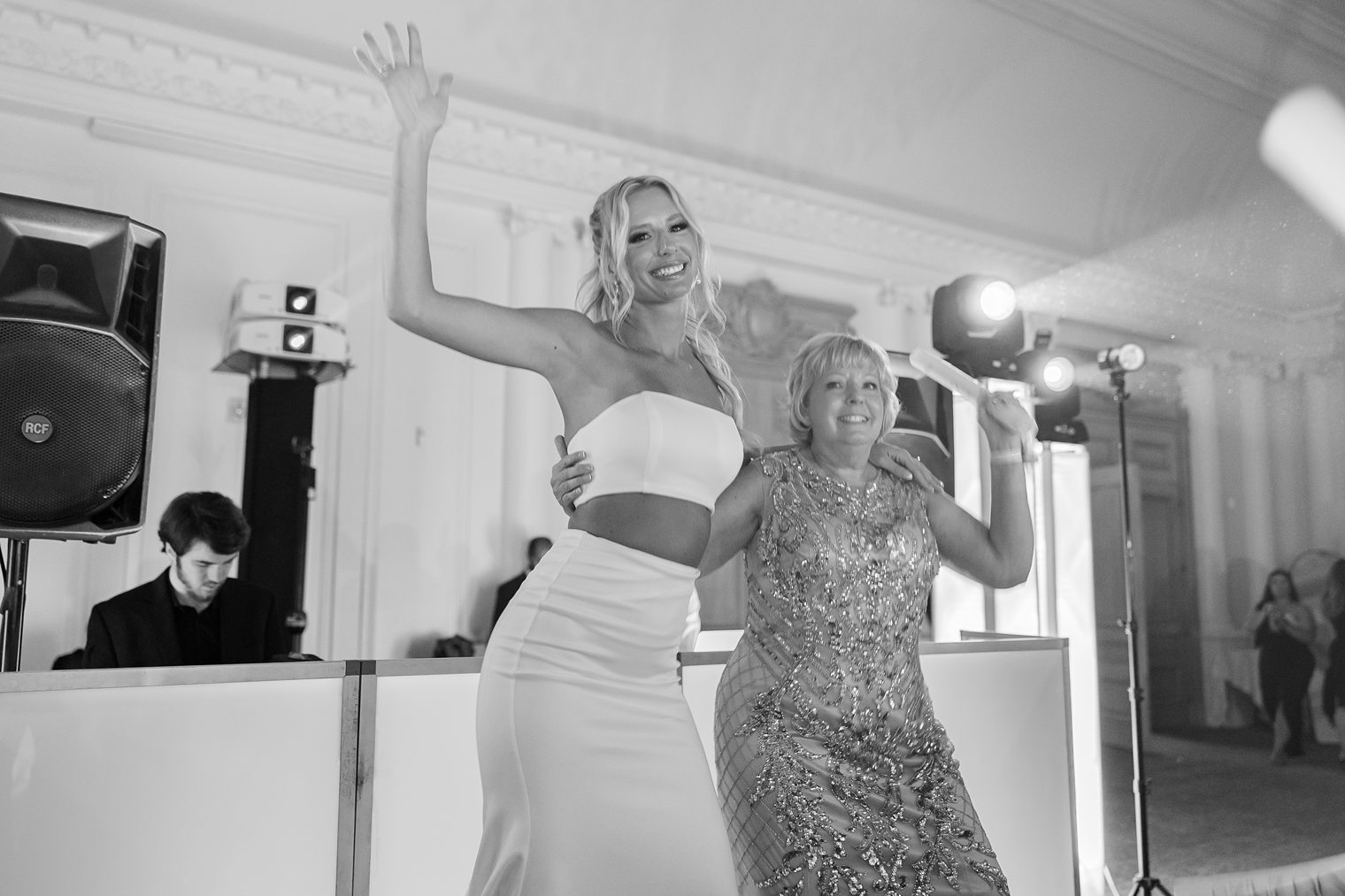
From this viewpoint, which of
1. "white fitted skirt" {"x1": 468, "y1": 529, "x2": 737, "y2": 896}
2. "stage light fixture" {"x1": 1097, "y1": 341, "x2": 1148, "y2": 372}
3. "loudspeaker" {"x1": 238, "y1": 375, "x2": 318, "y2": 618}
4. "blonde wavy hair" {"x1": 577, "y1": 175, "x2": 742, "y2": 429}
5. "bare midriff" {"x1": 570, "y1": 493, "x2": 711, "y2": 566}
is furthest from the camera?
"stage light fixture" {"x1": 1097, "y1": 341, "x2": 1148, "y2": 372}

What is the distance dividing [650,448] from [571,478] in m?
0.13

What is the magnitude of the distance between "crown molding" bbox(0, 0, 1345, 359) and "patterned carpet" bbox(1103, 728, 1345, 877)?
8.30 feet

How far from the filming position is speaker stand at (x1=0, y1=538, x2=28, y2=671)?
214 cm

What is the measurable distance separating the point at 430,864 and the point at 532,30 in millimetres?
5196

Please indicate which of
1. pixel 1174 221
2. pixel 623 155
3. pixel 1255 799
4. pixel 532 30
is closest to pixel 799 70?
pixel 623 155

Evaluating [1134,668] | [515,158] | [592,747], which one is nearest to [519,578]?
[515,158]

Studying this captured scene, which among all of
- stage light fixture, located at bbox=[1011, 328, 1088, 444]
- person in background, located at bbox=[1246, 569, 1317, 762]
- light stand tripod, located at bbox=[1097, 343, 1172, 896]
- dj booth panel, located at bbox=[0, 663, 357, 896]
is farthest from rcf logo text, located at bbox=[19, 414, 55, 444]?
person in background, located at bbox=[1246, 569, 1317, 762]

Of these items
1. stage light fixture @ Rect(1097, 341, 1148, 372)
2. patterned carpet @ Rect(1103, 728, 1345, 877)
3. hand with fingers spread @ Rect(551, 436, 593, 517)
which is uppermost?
stage light fixture @ Rect(1097, 341, 1148, 372)

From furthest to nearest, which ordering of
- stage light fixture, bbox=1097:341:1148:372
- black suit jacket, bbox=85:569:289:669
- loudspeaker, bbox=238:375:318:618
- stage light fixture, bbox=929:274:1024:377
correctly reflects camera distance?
stage light fixture, bbox=1097:341:1148:372 → loudspeaker, bbox=238:375:318:618 → stage light fixture, bbox=929:274:1024:377 → black suit jacket, bbox=85:569:289:669

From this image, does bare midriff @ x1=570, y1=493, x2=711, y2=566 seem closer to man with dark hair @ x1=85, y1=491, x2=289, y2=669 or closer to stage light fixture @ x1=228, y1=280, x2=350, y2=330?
man with dark hair @ x1=85, y1=491, x2=289, y2=669

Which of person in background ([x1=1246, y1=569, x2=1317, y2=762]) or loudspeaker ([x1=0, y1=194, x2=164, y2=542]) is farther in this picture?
person in background ([x1=1246, y1=569, x2=1317, y2=762])

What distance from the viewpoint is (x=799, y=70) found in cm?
686

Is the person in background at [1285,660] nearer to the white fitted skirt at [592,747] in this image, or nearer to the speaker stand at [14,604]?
the white fitted skirt at [592,747]

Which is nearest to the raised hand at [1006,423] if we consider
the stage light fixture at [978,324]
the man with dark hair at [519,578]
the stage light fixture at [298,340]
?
the stage light fixture at [978,324]
